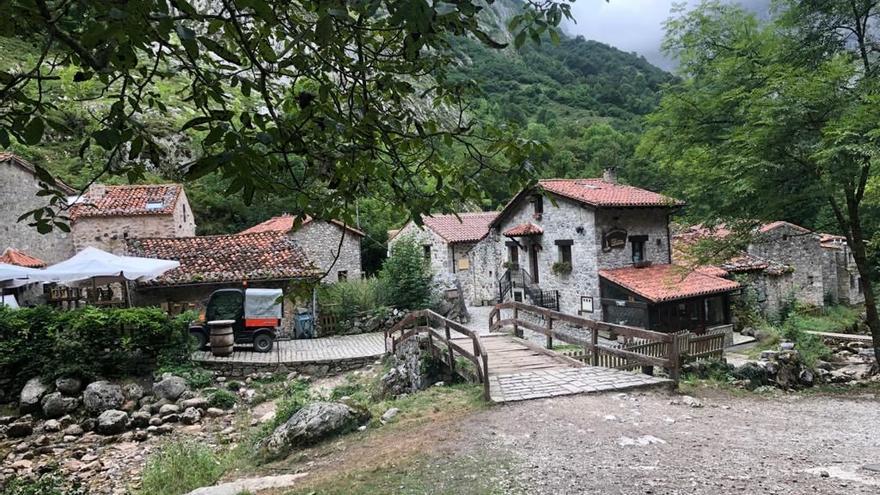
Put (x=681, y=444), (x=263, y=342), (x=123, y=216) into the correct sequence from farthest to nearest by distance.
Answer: (x=123, y=216), (x=263, y=342), (x=681, y=444)

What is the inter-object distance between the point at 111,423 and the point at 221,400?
216cm

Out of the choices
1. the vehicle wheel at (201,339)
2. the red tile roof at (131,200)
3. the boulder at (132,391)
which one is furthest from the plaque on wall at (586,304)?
the red tile roof at (131,200)

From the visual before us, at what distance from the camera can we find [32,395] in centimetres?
1132

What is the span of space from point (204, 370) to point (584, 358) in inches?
368

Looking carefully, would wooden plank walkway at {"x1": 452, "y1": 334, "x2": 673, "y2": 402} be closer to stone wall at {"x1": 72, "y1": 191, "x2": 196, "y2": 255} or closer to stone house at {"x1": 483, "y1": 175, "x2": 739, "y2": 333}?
stone house at {"x1": 483, "y1": 175, "x2": 739, "y2": 333}

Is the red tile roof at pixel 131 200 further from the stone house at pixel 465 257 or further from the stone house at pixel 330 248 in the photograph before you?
the stone house at pixel 465 257

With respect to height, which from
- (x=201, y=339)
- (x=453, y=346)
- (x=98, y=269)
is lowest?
(x=201, y=339)

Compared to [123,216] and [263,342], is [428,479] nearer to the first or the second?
[263,342]

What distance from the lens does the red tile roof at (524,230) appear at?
21953 mm

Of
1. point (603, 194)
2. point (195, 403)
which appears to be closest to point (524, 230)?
point (603, 194)

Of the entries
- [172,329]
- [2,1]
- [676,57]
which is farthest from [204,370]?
[676,57]

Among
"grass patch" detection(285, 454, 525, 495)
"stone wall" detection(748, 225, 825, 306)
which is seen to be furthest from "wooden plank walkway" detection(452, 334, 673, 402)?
"stone wall" detection(748, 225, 825, 306)

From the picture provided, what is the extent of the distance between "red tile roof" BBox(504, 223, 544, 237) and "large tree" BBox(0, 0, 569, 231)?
1826cm

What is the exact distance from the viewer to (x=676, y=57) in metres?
12.2
